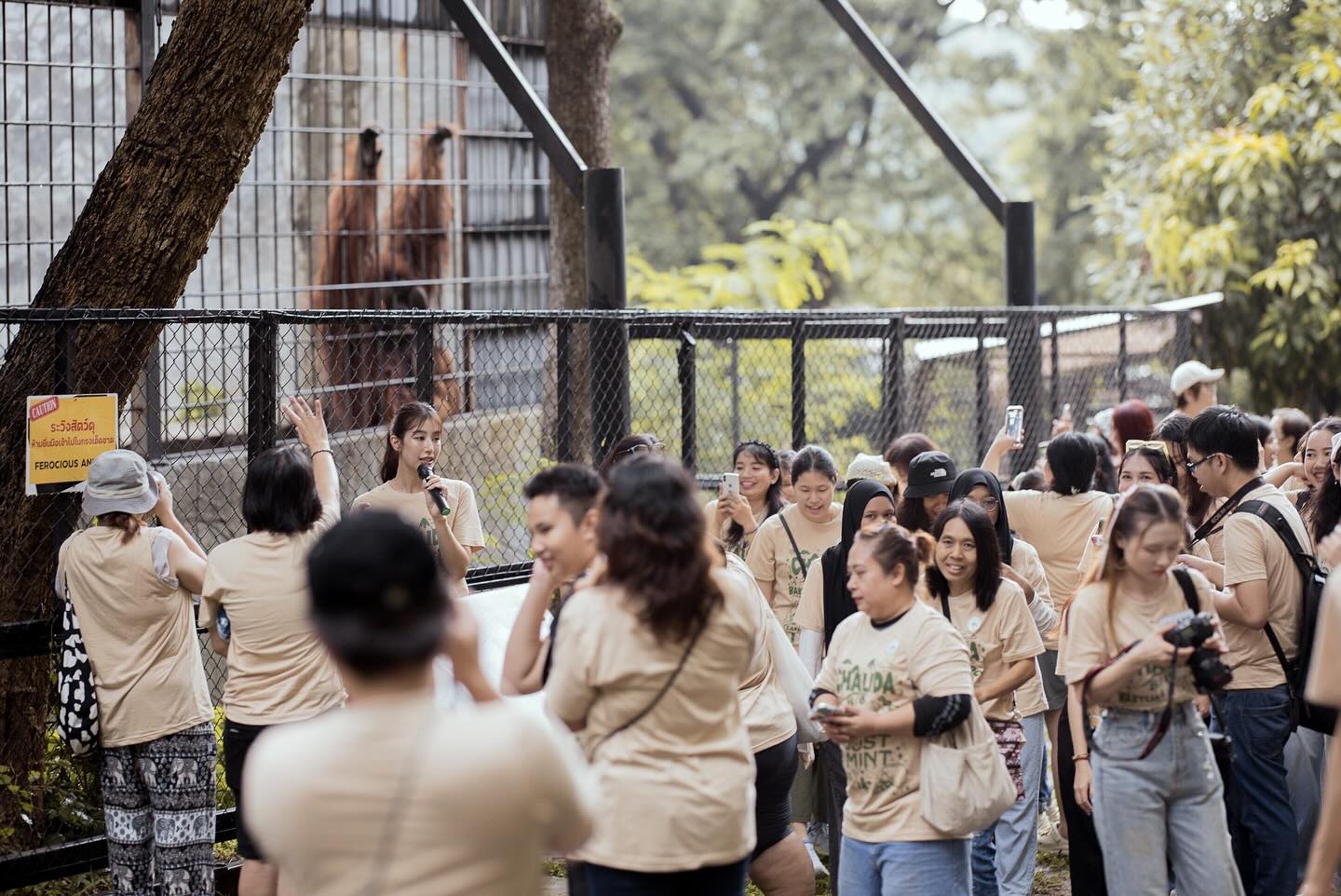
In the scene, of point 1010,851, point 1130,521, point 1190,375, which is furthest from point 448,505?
point 1190,375

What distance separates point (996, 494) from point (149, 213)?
3.65 metres

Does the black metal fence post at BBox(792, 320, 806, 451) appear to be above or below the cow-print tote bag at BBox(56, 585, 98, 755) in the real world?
above

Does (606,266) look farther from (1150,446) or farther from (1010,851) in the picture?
(1010,851)

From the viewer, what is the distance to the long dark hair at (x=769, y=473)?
6922 millimetres

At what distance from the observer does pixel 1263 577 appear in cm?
593

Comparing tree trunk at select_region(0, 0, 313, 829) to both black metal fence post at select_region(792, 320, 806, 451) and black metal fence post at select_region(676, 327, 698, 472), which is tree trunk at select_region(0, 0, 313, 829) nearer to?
black metal fence post at select_region(676, 327, 698, 472)

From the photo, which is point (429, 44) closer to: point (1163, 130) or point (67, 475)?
point (67, 475)

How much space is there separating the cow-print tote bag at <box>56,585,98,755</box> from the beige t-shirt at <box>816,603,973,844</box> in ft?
8.95

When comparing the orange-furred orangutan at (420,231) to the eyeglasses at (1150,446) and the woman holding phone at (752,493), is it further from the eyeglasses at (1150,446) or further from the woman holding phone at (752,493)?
A: the eyeglasses at (1150,446)

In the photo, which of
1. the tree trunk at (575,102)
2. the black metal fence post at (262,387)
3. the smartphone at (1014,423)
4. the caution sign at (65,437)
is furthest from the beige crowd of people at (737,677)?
the tree trunk at (575,102)

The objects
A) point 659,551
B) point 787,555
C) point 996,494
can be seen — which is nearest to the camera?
point 659,551

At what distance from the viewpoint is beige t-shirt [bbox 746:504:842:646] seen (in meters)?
6.84

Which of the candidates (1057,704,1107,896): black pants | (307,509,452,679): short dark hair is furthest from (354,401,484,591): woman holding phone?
(307,509,452,679): short dark hair

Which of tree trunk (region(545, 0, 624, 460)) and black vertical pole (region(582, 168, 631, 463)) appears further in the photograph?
tree trunk (region(545, 0, 624, 460))
